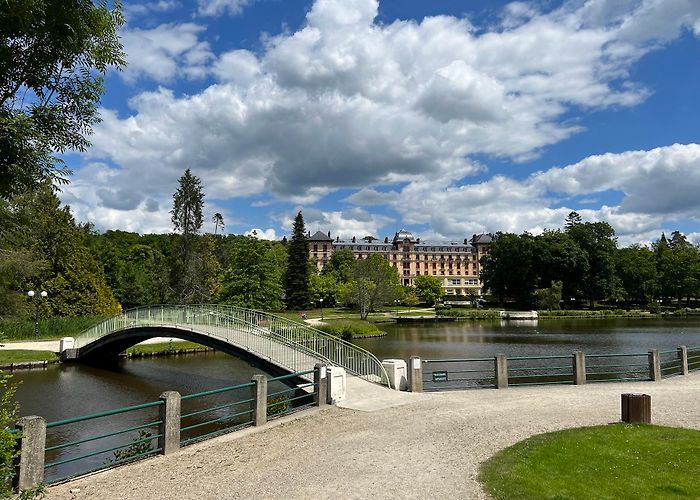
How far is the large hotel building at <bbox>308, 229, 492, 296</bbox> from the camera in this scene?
14625cm

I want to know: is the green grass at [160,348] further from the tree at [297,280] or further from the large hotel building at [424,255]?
the large hotel building at [424,255]

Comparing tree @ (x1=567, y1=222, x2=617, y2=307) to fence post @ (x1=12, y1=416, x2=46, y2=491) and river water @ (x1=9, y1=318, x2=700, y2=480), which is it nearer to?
river water @ (x1=9, y1=318, x2=700, y2=480)

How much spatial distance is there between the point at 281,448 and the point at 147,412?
10.9 metres

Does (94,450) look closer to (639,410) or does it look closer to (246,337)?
(246,337)

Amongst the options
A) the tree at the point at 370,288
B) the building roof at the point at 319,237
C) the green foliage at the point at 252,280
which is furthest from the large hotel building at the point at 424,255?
the green foliage at the point at 252,280

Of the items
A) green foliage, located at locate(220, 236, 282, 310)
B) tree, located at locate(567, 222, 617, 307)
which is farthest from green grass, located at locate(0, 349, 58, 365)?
tree, located at locate(567, 222, 617, 307)

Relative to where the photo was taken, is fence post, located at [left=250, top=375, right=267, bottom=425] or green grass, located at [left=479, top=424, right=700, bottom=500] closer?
green grass, located at [left=479, top=424, right=700, bottom=500]

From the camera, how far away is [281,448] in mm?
9953

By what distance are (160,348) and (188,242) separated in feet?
64.7

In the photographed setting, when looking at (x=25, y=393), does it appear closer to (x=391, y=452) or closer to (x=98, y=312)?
(x=391, y=452)

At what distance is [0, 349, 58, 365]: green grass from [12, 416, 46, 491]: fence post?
24.1 meters

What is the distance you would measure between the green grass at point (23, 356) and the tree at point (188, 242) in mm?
21197

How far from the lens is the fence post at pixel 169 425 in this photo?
9836 mm

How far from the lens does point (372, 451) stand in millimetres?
9414
